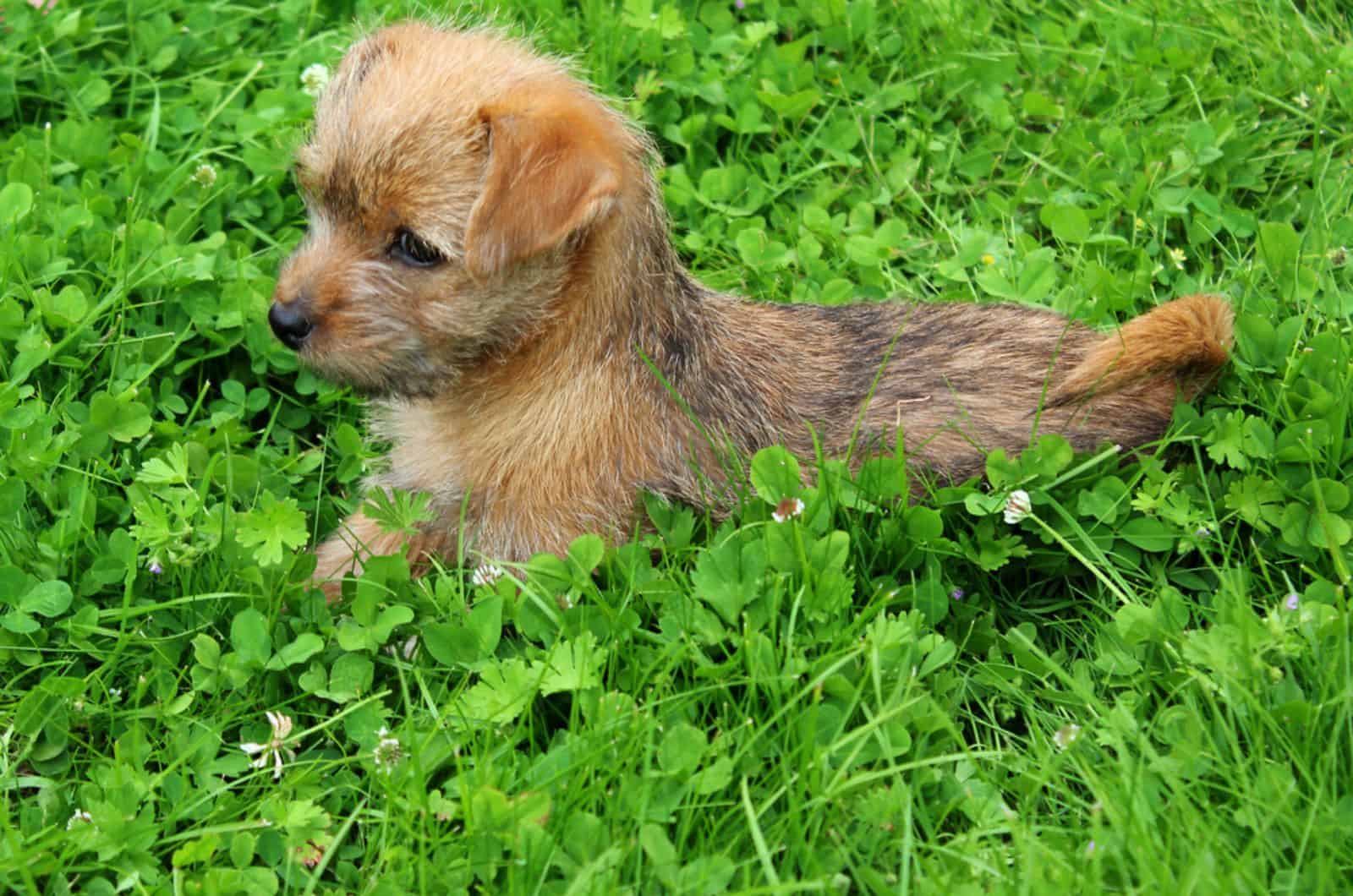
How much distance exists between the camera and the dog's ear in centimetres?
308

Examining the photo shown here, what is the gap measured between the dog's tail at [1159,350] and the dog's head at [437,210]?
119 cm

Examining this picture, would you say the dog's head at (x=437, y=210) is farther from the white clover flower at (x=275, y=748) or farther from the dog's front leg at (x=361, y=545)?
the white clover flower at (x=275, y=748)

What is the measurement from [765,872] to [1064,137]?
3.07 m

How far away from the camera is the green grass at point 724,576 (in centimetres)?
282

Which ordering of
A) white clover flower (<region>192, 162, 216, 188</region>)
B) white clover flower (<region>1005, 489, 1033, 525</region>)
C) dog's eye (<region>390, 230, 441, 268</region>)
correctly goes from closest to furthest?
dog's eye (<region>390, 230, 441, 268</region>)
white clover flower (<region>1005, 489, 1033, 525</region>)
white clover flower (<region>192, 162, 216, 188</region>)

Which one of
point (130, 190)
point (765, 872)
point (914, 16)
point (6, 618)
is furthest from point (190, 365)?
point (914, 16)

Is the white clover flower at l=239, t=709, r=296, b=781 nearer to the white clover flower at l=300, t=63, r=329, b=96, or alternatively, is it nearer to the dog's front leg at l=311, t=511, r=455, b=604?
the dog's front leg at l=311, t=511, r=455, b=604

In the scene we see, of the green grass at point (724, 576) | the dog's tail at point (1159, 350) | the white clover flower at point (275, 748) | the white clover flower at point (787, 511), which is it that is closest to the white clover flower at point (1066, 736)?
the green grass at point (724, 576)

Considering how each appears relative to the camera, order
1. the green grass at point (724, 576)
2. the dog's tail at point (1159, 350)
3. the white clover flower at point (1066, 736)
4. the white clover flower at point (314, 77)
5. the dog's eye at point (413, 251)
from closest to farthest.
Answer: the green grass at point (724, 576)
the white clover flower at point (1066, 736)
the dog's eye at point (413, 251)
the dog's tail at point (1159, 350)
the white clover flower at point (314, 77)

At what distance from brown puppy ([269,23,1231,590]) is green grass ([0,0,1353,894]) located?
0.16 m

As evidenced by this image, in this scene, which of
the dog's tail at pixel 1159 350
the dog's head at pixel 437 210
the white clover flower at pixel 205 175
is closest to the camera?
the dog's head at pixel 437 210

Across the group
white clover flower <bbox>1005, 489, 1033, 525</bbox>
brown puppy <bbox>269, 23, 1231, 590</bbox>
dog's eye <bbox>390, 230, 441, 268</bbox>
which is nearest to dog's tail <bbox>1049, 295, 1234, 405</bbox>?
brown puppy <bbox>269, 23, 1231, 590</bbox>

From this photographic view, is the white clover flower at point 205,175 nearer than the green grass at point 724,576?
No

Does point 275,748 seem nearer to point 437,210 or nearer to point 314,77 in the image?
point 437,210
